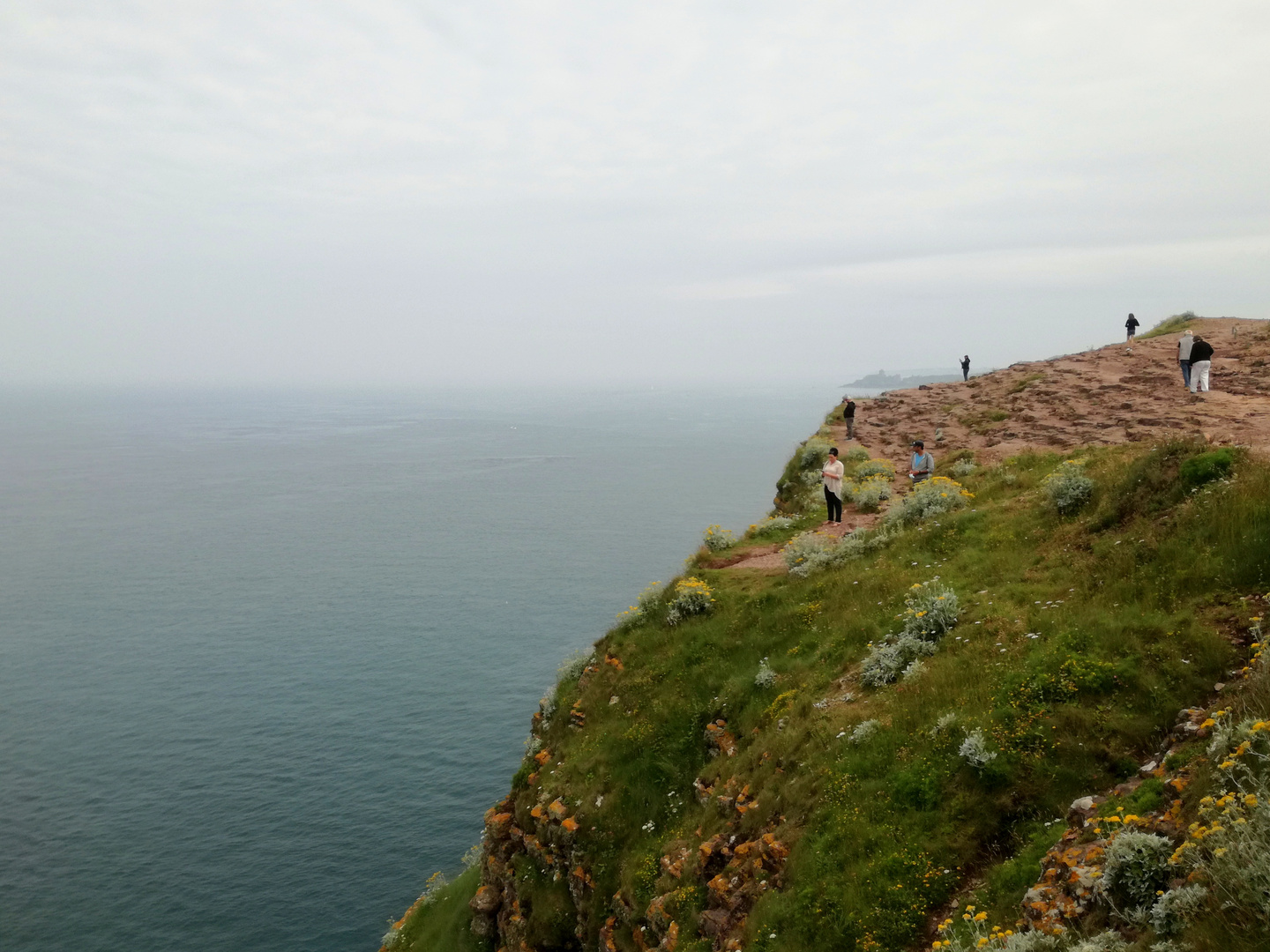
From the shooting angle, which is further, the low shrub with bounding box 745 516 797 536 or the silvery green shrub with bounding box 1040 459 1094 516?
the low shrub with bounding box 745 516 797 536

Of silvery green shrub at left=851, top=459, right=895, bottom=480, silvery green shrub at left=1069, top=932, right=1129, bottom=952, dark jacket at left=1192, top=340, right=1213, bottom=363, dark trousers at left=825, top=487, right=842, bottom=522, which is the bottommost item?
silvery green shrub at left=1069, top=932, right=1129, bottom=952

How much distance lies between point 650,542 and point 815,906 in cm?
9007

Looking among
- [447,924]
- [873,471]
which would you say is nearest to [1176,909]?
[873,471]

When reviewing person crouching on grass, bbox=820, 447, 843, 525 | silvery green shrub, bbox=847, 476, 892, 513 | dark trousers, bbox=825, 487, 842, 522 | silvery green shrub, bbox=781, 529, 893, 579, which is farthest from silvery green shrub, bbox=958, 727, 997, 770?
silvery green shrub, bbox=847, 476, 892, 513

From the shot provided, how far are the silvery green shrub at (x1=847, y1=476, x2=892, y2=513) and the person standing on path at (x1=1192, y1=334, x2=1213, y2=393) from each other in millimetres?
12573

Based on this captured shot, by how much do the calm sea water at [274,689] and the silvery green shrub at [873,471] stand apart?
104 feet

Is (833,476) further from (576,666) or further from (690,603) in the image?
(576,666)

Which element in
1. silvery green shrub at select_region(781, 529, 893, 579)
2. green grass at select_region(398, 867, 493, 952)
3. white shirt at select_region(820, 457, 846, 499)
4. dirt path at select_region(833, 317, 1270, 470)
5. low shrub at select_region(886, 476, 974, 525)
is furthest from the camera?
dirt path at select_region(833, 317, 1270, 470)

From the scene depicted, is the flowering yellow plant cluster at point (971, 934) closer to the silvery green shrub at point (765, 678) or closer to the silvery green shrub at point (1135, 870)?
the silvery green shrub at point (1135, 870)

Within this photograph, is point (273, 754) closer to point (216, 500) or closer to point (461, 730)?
point (461, 730)

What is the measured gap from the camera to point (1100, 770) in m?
9.61

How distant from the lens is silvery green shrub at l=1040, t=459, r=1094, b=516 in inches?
644

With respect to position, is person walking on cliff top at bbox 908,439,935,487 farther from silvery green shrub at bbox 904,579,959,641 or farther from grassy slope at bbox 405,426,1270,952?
silvery green shrub at bbox 904,579,959,641

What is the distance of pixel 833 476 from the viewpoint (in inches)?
885
